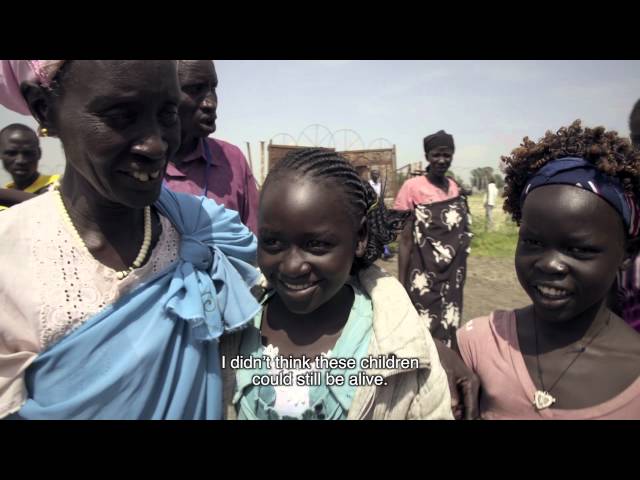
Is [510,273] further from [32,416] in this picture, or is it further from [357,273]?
[32,416]

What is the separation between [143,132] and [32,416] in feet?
2.62

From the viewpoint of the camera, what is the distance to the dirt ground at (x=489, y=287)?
658 cm

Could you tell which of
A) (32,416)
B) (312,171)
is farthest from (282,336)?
(32,416)

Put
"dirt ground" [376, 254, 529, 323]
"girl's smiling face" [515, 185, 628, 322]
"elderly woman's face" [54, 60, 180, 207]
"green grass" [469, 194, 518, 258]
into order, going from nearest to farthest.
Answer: "elderly woman's face" [54, 60, 180, 207] → "girl's smiling face" [515, 185, 628, 322] → "dirt ground" [376, 254, 529, 323] → "green grass" [469, 194, 518, 258]

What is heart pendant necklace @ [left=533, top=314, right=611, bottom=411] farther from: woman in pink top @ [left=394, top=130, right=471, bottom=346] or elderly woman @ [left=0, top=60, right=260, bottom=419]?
woman in pink top @ [left=394, top=130, right=471, bottom=346]

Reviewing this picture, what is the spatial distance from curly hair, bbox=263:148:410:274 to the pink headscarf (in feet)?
2.23

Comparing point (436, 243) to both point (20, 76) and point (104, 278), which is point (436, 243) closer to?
point (104, 278)

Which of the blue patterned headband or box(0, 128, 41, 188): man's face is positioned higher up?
box(0, 128, 41, 188): man's face

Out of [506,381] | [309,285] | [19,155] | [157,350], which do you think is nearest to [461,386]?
[506,381]

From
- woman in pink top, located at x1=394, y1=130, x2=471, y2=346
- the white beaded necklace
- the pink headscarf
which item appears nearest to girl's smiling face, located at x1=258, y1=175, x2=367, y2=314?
the white beaded necklace

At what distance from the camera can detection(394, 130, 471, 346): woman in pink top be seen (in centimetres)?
436

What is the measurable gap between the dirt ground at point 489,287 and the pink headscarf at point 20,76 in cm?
549

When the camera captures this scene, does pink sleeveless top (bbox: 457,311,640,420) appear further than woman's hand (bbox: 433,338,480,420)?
No

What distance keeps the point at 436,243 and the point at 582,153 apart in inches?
116
